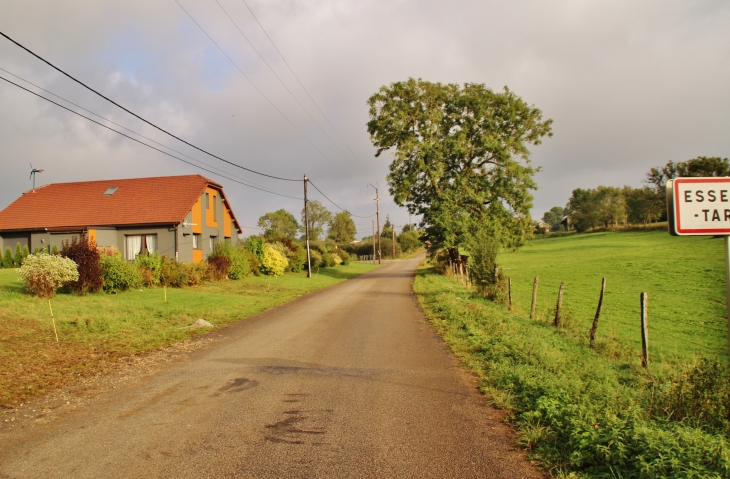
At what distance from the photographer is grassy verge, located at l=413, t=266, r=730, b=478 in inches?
153

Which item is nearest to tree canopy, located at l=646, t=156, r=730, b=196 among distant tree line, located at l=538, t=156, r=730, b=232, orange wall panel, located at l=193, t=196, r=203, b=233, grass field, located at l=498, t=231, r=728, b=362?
distant tree line, located at l=538, t=156, r=730, b=232

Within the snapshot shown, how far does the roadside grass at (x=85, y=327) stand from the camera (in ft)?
26.1

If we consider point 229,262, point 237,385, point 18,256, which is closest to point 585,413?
point 237,385

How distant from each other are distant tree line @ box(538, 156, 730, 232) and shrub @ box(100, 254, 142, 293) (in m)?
66.4

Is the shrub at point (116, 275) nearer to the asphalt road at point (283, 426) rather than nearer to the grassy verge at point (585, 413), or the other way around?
the asphalt road at point (283, 426)

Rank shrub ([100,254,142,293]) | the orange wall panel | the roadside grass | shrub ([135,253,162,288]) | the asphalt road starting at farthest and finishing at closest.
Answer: the orange wall panel → shrub ([135,253,162,288]) → shrub ([100,254,142,293]) → the roadside grass → the asphalt road

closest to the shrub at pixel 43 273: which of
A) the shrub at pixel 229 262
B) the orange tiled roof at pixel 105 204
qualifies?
the shrub at pixel 229 262

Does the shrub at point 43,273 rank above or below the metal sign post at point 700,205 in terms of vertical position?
below

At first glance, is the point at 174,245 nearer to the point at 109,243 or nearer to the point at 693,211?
the point at 109,243

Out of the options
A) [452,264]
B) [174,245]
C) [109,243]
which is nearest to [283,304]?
[174,245]

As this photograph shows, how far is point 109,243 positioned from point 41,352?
22101mm

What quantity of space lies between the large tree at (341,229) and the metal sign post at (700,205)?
370 feet

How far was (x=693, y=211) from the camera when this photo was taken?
14.7ft

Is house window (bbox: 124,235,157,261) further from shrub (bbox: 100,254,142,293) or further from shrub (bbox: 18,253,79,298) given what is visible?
shrub (bbox: 18,253,79,298)
